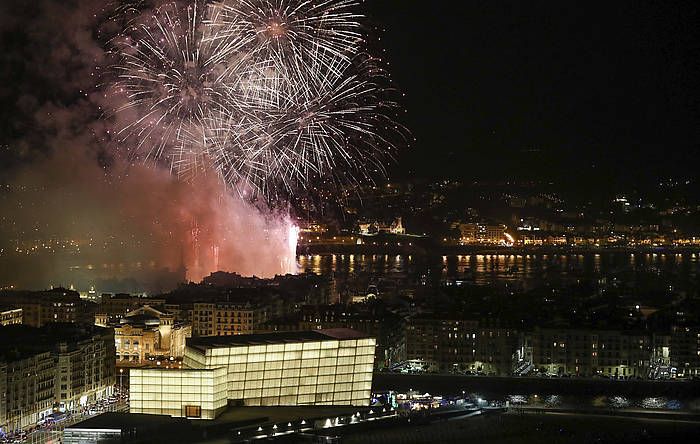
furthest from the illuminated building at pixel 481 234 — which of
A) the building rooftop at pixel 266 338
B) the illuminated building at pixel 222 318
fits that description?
the building rooftop at pixel 266 338

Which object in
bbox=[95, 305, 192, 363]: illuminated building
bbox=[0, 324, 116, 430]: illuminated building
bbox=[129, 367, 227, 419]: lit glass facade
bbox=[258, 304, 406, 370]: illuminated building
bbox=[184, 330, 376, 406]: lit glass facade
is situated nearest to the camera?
bbox=[129, 367, 227, 419]: lit glass facade

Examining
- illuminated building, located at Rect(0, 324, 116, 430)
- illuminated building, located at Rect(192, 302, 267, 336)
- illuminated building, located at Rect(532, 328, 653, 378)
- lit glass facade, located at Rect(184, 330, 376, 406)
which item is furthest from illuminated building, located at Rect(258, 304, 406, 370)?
lit glass facade, located at Rect(184, 330, 376, 406)

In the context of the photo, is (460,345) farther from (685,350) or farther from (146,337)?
(146,337)

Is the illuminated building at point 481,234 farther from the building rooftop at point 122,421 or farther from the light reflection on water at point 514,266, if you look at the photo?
the building rooftop at point 122,421

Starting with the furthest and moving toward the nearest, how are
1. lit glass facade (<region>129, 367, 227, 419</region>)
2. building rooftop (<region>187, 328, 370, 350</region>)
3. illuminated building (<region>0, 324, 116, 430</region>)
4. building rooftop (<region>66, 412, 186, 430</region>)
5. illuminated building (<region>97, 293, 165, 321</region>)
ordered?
illuminated building (<region>97, 293, 165, 321</region>) < illuminated building (<region>0, 324, 116, 430</region>) < building rooftop (<region>187, 328, 370, 350</region>) < lit glass facade (<region>129, 367, 227, 419</region>) < building rooftop (<region>66, 412, 186, 430</region>)

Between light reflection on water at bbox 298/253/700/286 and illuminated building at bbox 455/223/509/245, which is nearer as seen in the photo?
light reflection on water at bbox 298/253/700/286

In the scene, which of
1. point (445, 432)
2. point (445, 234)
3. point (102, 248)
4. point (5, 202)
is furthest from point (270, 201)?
point (445, 234)

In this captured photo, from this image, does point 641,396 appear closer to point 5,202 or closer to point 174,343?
point 174,343

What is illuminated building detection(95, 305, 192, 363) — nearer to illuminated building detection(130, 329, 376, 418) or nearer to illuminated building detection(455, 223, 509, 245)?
illuminated building detection(130, 329, 376, 418)


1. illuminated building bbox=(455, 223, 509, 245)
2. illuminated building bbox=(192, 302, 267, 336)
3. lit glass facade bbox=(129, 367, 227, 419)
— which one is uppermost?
illuminated building bbox=(455, 223, 509, 245)
